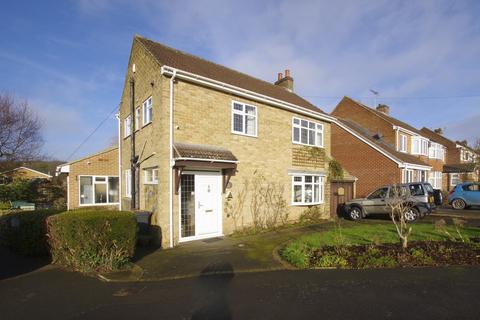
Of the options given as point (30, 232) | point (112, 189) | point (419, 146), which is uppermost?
point (419, 146)

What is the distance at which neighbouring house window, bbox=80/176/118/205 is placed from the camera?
685 inches

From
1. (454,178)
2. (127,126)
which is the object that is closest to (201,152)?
(127,126)

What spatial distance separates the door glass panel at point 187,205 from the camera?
34.5 feet

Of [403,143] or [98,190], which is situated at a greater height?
[403,143]

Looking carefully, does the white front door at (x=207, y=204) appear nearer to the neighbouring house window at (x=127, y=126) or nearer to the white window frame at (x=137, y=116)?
the white window frame at (x=137, y=116)

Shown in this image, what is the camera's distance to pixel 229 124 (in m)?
12.1

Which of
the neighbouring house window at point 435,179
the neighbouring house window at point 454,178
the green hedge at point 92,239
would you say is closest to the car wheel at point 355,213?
the green hedge at point 92,239

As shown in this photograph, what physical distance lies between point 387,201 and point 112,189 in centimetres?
1446

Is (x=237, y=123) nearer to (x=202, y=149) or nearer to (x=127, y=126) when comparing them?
(x=202, y=149)

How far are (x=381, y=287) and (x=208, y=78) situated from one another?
830 cm

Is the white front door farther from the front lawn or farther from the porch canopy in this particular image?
the front lawn

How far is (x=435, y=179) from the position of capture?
31109 millimetres

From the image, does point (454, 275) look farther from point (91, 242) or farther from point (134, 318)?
point (91, 242)

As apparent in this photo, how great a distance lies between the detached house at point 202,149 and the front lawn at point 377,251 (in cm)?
319
